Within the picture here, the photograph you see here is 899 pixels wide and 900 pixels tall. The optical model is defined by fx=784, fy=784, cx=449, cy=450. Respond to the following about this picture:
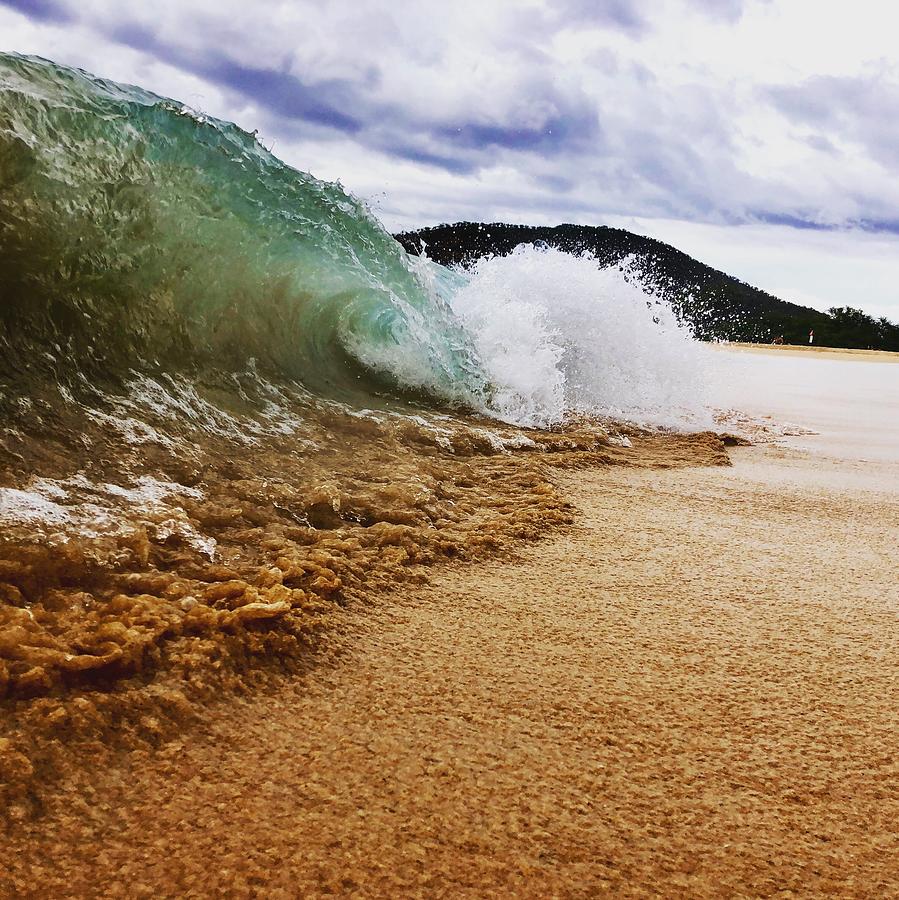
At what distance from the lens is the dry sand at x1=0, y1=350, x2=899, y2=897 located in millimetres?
939

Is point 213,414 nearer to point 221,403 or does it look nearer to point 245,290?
point 221,403

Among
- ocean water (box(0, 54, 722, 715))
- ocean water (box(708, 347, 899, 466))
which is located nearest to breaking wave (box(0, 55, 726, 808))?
ocean water (box(0, 54, 722, 715))

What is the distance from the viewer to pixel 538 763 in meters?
1.15

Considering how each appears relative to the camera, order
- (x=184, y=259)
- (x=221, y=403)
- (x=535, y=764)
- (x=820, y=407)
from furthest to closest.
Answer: (x=820, y=407) < (x=184, y=259) < (x=221, y=403) < (x=535, y=764)

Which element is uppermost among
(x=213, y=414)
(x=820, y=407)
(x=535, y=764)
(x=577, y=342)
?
(x=577, y=342)

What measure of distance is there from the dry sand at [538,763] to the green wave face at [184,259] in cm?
167

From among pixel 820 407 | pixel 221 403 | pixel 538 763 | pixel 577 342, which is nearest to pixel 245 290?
pixel 221 403

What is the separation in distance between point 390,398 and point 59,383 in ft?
5.98

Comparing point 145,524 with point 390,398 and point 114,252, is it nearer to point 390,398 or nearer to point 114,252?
point 114,252

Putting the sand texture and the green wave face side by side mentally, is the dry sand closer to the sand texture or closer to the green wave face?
the sand texture

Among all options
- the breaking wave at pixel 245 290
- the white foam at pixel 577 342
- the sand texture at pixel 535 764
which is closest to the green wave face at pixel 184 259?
the breaking wave at pixel 245 290

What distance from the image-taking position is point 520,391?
14.4 feet

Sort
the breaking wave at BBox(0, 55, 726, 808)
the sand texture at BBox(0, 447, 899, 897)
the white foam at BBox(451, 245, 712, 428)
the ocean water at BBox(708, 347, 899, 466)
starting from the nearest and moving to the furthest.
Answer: the sand texture at BBox(0, 447, 899, 897) → the breaking wave at BBox(0, 55, 726, 808) → the ocean water at BBox(708, 347, 899, 466) → the white foam at BBox(451, 245, 712, 428)

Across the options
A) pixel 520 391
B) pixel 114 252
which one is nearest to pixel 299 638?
pixel 114 252
